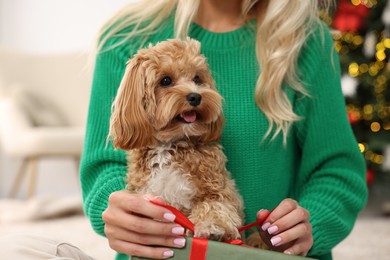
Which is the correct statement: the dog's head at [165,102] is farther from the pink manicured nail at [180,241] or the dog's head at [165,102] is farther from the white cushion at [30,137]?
the white cushion at [30,137]

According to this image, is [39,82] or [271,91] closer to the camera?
[271,91]

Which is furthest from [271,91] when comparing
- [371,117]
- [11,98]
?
[11,98]

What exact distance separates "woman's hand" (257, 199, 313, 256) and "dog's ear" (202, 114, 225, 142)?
174 millimetres

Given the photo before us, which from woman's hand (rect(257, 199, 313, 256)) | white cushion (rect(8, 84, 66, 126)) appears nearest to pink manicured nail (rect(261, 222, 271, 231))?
woman's hand (rect(257, 199, 313, 256))

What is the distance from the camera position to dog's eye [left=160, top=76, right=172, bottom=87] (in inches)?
50.3

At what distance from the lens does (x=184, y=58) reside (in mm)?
1267

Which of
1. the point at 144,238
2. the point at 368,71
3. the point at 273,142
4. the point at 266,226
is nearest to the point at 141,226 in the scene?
the point at 144,238

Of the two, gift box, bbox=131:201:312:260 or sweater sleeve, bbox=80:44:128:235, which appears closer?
gift box, bbox=131:201:312:260

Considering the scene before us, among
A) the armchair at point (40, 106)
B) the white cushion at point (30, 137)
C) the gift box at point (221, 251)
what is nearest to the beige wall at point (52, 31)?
the armchair at point (40, 106)

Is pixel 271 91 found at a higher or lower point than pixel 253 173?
higher

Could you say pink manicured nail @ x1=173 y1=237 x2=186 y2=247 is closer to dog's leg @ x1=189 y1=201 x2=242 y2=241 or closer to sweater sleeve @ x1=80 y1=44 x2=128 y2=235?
dog's leg @ x1=189 y1=201 x2=242 y2=241

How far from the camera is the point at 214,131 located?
128 centimetres

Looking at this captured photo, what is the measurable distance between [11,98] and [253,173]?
3.44 metres

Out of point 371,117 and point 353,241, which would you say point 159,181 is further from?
point 371,117
